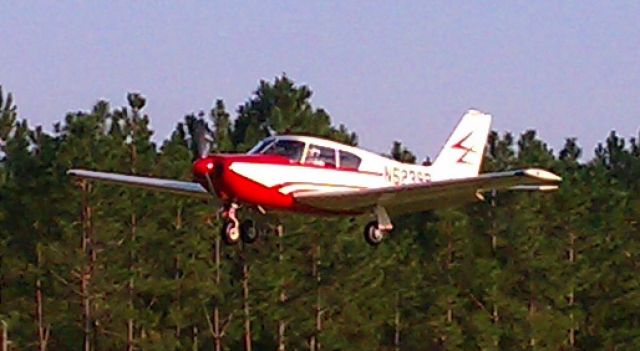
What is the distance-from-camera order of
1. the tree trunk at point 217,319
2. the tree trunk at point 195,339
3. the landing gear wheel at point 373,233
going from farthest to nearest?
1. the tree trunk at point 195,339
2. the tree trunk at point 217,319
3. the landing gear wheel at point 373,233

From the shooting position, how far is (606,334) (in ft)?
266

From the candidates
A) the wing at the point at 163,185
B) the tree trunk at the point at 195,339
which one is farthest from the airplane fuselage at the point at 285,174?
the tree trunk at the point at 195,339

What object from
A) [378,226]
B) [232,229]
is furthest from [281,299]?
[232,229]

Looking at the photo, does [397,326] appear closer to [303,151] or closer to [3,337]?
[3,337]

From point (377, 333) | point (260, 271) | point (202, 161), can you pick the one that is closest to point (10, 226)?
point (260, 271)

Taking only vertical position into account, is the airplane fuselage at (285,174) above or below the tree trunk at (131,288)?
above

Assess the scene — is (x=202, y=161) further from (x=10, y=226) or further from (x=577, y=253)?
(x=577, y=253)

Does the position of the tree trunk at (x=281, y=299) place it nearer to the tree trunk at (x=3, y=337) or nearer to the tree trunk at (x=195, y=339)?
the tree trunk at (x=195, y=339)

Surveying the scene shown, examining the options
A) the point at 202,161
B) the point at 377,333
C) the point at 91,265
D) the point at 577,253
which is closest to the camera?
the point at 202,161

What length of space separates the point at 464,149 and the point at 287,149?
784 cm

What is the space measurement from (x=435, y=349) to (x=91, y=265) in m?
16.6

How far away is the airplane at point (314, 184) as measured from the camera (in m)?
35.6

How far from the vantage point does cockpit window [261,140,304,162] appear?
120 ft

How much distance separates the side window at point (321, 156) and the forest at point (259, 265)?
30891 millimetres
